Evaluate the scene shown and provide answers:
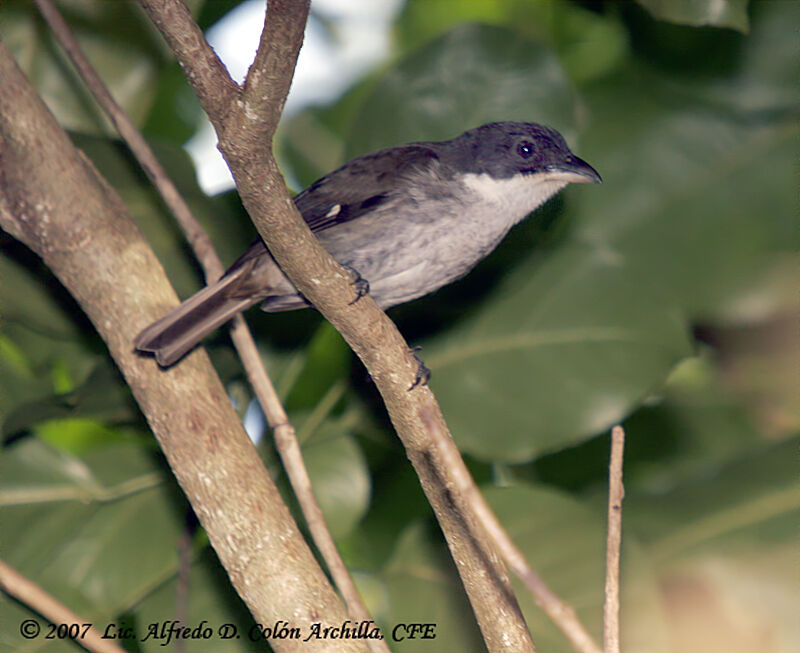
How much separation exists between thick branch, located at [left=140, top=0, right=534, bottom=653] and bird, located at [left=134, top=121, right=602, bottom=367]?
2.42ft

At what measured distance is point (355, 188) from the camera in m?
2.75

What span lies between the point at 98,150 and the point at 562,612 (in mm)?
2221

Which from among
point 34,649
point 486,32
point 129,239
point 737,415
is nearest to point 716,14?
point 486,32

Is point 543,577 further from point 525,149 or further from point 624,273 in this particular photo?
point 525,149

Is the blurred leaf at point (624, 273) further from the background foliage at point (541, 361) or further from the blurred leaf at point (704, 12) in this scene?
the blurred leaf at point (704, 12)

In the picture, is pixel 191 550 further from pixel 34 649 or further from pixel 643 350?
pixel 643 350

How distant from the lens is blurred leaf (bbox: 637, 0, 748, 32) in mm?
2293

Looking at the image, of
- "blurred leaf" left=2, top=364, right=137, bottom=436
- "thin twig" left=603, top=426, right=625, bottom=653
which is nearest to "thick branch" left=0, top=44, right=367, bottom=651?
"blurred leaf" left=2, top=364, right=137, bottom=436

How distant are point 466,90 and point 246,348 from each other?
47.8 inches

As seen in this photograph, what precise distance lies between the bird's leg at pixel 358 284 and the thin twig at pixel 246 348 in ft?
1.18

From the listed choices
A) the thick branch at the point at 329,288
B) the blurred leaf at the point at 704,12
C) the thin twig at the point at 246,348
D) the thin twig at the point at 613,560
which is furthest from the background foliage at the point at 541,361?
the thin twig at the point at 613,560

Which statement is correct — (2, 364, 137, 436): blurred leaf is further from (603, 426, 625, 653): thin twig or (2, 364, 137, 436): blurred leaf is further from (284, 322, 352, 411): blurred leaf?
(603, 426, 625, 653): thin twig

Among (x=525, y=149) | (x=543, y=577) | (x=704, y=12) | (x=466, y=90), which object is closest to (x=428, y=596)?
(x=543, y=577)

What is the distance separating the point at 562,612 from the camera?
1.01m
